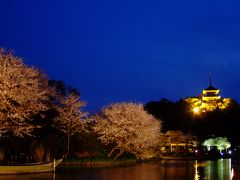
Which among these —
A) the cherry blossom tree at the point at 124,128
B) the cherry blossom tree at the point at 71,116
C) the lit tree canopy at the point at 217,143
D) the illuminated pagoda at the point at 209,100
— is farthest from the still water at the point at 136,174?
the illuminated pagoda at the point at 209,100

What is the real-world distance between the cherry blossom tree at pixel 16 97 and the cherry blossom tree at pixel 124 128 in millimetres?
15024

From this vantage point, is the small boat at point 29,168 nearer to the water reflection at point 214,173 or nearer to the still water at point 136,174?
the still water at point 136,174

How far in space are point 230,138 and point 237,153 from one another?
16.6 ft

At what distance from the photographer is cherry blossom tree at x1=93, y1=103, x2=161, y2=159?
48688 mm

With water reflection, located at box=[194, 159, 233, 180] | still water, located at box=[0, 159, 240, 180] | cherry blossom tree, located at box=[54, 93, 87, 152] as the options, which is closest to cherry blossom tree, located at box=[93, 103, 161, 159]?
cherry blossom tree, located at box=[54, 93, 87, 152]

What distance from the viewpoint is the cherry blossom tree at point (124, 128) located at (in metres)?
48.7

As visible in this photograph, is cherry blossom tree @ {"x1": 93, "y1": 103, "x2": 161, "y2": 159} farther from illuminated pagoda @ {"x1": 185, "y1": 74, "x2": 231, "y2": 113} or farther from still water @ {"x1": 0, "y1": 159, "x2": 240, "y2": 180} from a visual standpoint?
illuminated pagoda @ {"x1": 185, "y1": 74, "x2": 231, "y2": 113}

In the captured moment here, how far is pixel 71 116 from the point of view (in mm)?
46094

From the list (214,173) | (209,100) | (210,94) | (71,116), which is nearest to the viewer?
(214,173)

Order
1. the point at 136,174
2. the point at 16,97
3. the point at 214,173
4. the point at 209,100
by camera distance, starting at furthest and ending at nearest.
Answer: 1. the point at 209,100
2. the point at 214,173
3. the point at 136,174
4. the point at 16,97

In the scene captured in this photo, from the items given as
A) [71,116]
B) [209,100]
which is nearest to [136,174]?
[71,116]

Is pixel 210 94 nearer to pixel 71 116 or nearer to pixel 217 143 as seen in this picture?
pixel 217 143

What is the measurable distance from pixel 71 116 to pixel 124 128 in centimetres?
655

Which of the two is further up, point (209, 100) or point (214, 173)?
point (209, 100)
